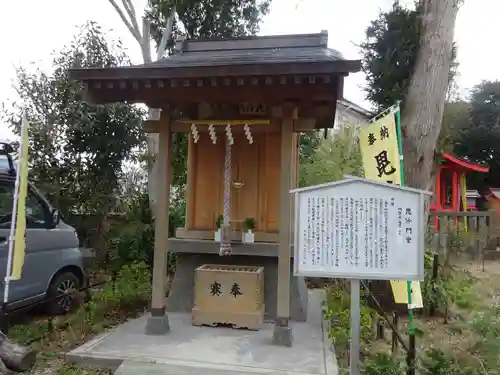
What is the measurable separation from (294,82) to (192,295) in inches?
143

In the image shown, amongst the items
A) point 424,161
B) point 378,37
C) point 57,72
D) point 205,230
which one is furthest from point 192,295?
point 378,37

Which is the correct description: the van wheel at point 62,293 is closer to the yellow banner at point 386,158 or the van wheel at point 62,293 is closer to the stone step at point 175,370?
the stone step at point 175,370

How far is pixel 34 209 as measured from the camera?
6238 mm

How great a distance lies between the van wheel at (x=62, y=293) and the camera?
6.32 m

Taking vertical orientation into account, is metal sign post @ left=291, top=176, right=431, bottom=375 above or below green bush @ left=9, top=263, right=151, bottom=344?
above

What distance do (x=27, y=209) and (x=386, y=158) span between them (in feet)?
16.2

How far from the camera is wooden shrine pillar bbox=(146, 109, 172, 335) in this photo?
5418 mm

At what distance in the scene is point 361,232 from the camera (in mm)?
3545

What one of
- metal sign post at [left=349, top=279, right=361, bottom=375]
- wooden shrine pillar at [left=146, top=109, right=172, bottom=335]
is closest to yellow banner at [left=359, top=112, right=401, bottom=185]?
metal sign post at [left=349, top=279, right=361, bottom=375]

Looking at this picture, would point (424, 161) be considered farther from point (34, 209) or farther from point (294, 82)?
point (34, 209)

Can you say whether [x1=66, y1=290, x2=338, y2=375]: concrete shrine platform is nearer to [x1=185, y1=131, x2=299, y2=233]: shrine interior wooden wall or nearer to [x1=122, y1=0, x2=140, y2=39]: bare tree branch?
[x1=185, y1=131, x2=299, y2=233]: shrine interior wooden wall

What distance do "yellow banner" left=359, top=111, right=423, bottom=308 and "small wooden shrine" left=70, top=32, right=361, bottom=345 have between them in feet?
2.29

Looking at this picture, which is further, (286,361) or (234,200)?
(234,200)

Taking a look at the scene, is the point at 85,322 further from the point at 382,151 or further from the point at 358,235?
the point at 382,151
